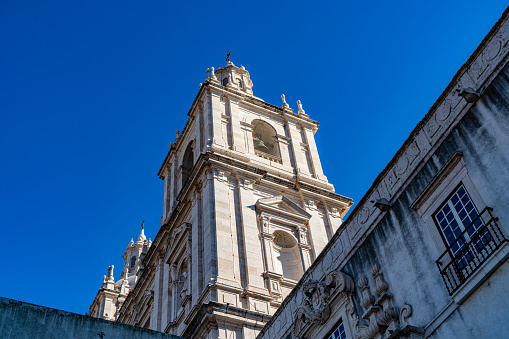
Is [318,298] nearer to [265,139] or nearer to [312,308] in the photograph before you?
[312,308]

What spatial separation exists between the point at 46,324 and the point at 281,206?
15079 millimetres

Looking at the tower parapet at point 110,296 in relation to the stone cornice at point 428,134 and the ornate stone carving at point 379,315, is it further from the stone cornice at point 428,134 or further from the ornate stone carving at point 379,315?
the ornate stone carving at point 379,315

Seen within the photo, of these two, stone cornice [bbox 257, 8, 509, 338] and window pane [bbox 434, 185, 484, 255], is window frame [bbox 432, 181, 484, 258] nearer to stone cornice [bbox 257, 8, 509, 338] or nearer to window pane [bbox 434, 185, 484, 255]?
window pane [bbox 434, 185, 484, 255]

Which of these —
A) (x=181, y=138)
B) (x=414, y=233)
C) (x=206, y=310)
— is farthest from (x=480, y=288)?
(x=181, y=138)

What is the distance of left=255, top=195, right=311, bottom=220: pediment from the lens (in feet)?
89.2

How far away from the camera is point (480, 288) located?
35.2 feet

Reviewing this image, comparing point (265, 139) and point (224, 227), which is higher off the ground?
point (265, 139)

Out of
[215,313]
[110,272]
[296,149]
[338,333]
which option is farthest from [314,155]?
[110,272]

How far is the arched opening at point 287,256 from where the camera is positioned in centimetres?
2559

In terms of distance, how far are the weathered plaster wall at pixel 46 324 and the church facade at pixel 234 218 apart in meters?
6.23

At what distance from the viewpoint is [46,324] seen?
1452 cm

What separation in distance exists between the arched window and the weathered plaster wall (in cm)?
1772

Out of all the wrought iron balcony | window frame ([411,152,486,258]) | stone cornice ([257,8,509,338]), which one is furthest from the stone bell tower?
the wrought iron balcony

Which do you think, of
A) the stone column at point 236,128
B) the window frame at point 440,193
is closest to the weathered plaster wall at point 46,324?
the window frame at point 440,193
